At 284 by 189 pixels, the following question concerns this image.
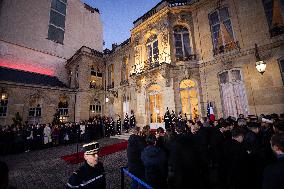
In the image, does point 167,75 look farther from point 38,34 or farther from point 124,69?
point 38,34

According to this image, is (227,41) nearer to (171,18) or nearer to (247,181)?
(171,18)

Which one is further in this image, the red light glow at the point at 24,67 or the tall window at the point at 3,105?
the red light glow at the point at 24,67

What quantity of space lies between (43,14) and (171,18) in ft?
64.1

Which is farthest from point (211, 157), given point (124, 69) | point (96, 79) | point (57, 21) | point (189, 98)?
point (57, 21)

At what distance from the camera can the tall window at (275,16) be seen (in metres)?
9.29

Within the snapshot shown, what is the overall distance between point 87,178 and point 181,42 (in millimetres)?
13399

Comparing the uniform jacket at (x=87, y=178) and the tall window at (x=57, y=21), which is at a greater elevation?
the tall window at (x=57, y=21)

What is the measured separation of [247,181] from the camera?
9.68ft

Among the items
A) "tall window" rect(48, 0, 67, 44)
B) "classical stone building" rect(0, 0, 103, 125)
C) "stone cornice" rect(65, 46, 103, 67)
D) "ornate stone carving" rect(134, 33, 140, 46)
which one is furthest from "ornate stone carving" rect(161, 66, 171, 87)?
"tall window" rect(48, 0, 67, 44)

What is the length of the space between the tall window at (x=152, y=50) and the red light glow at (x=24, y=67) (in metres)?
14.9

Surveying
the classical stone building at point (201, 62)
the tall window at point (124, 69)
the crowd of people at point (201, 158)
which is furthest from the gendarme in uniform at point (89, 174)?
the tall window at point (124, 69)

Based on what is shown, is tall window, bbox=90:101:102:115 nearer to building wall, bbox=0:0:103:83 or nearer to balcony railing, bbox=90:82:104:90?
balcony railing, bbox=90:82:104:90

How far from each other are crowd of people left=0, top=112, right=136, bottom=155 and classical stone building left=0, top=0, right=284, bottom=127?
1.98 meters

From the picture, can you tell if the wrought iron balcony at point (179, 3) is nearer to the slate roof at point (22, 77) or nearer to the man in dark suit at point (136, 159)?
the man in dark suit at point (136, 159)
